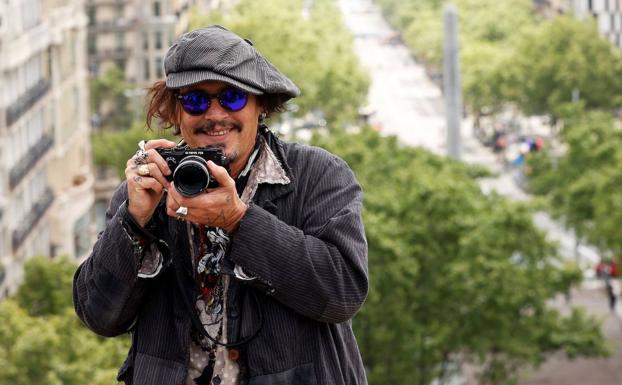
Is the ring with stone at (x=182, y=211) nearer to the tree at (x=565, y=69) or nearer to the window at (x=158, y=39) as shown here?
the tree at (x=565, y=69)

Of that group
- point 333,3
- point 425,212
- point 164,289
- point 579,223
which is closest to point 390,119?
point 333,3

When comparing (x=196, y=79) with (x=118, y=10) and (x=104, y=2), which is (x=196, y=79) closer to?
(x=104, y=2)

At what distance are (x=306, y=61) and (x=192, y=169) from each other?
97217 mm

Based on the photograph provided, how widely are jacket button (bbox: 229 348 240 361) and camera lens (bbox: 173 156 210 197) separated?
0.82 meters

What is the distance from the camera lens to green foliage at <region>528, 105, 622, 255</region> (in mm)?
51781

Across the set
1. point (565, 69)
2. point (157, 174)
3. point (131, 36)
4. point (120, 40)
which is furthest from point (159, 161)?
point (131, 36)

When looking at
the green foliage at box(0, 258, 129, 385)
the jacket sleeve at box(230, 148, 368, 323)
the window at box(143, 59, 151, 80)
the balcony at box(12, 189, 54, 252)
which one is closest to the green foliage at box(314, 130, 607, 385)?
the green foliage at box(0, 258, 129, 385)

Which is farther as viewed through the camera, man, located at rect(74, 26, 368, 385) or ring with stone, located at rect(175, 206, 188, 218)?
man, located at rect(74, 26, 368, 385)

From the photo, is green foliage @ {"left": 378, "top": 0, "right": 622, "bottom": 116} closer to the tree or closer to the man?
the tree

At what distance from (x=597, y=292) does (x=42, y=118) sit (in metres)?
22.6

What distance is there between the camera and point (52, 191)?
68.2 meters

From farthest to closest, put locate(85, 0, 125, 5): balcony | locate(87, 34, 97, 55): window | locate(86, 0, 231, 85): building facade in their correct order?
locate(87, 34, 97, 55): window < locate(86, 0, 231, 85): building facade < locate(85, 0, 125, 5): balcony

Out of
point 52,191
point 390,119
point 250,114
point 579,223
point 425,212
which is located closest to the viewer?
point 250,114

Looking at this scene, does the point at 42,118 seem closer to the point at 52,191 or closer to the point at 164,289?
the point at 52,191
